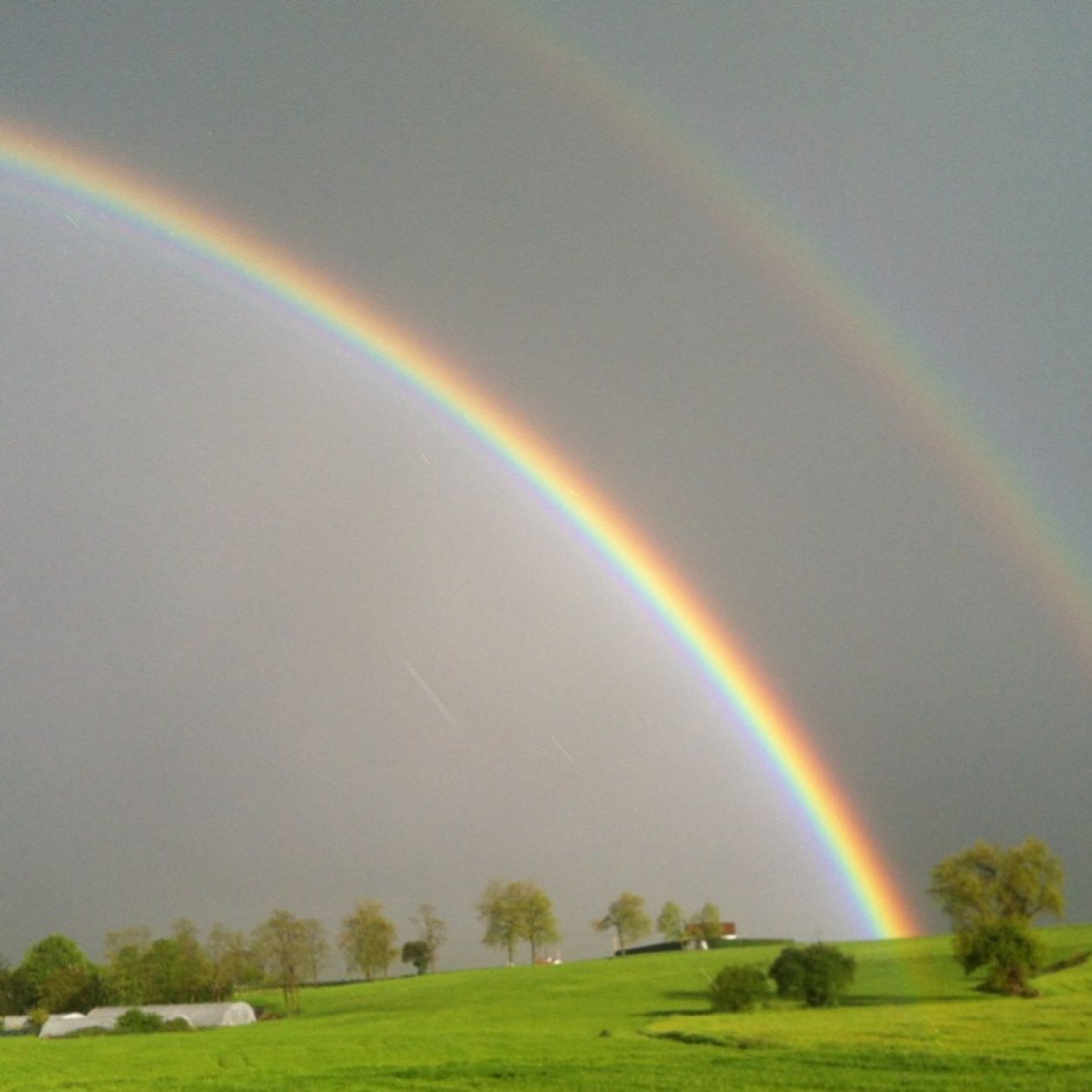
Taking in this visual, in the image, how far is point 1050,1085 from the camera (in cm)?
3344

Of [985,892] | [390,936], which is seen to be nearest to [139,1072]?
[985,892]

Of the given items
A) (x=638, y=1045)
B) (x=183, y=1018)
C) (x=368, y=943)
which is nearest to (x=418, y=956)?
(x=368, y=943)

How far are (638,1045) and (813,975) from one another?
98.7 ft

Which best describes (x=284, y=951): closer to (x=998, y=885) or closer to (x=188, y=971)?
(x=188, y=971)

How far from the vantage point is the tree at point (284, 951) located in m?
147

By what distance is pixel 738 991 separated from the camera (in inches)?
3078

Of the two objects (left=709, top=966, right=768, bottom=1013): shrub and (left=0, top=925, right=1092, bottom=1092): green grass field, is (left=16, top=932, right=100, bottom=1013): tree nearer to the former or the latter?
(left=0, top=925, right=1092, bottom=1092): green grass field

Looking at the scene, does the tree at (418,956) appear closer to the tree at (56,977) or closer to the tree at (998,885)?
the tree at (56,977)

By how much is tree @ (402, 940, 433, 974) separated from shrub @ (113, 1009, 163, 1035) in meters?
90.1

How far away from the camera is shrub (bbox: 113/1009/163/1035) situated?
100438 millimetres

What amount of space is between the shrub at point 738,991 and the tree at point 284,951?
8055 centimetres

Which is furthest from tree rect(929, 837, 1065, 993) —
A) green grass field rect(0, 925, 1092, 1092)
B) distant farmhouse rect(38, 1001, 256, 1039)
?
distant farmhouse rect(38, 1001, 256, 1039)

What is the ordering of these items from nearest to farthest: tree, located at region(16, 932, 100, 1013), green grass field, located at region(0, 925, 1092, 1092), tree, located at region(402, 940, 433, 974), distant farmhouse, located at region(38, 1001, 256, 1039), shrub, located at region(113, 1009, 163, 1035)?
green grass field, located at region(0, 925, 1092, 1092) → shrub, located at region(113, 1009, 163, 1035) → distant farmhouse, located at region(38, 1001, 256, 1039) → tree, located at region(16, 932, 100, 1013) → tree, located at region(402, 940, 433, 974)

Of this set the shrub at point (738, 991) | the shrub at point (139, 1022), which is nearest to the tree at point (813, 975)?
the shrub at point (738, 991)
